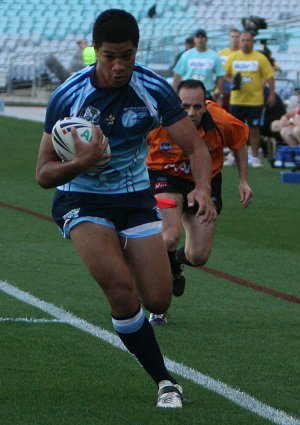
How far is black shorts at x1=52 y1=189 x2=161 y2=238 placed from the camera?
18.5ft

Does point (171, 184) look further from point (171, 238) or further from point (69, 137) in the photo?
point (69, 137)

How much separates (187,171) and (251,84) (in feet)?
37.0

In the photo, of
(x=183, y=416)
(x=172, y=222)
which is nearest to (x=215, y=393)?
(x=183, y=416)

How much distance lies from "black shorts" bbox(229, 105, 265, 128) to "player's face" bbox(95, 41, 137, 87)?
548 inches

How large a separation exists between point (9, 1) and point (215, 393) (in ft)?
119

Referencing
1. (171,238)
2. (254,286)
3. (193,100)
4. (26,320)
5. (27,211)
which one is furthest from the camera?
(27,211)

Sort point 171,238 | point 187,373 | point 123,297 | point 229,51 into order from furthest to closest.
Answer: point 229,51 < point 171,238 < point 187,373 < point 123,297

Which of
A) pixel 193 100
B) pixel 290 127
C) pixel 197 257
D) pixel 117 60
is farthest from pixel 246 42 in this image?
pixel 117 60

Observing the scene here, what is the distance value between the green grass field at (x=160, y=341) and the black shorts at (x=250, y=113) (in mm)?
6862

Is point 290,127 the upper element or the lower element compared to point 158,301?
lower

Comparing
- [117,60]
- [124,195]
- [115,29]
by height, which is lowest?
[124,195]

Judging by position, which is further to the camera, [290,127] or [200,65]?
[200,65]

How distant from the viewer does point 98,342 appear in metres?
7.03

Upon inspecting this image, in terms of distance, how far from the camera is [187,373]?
→ 6.30m
